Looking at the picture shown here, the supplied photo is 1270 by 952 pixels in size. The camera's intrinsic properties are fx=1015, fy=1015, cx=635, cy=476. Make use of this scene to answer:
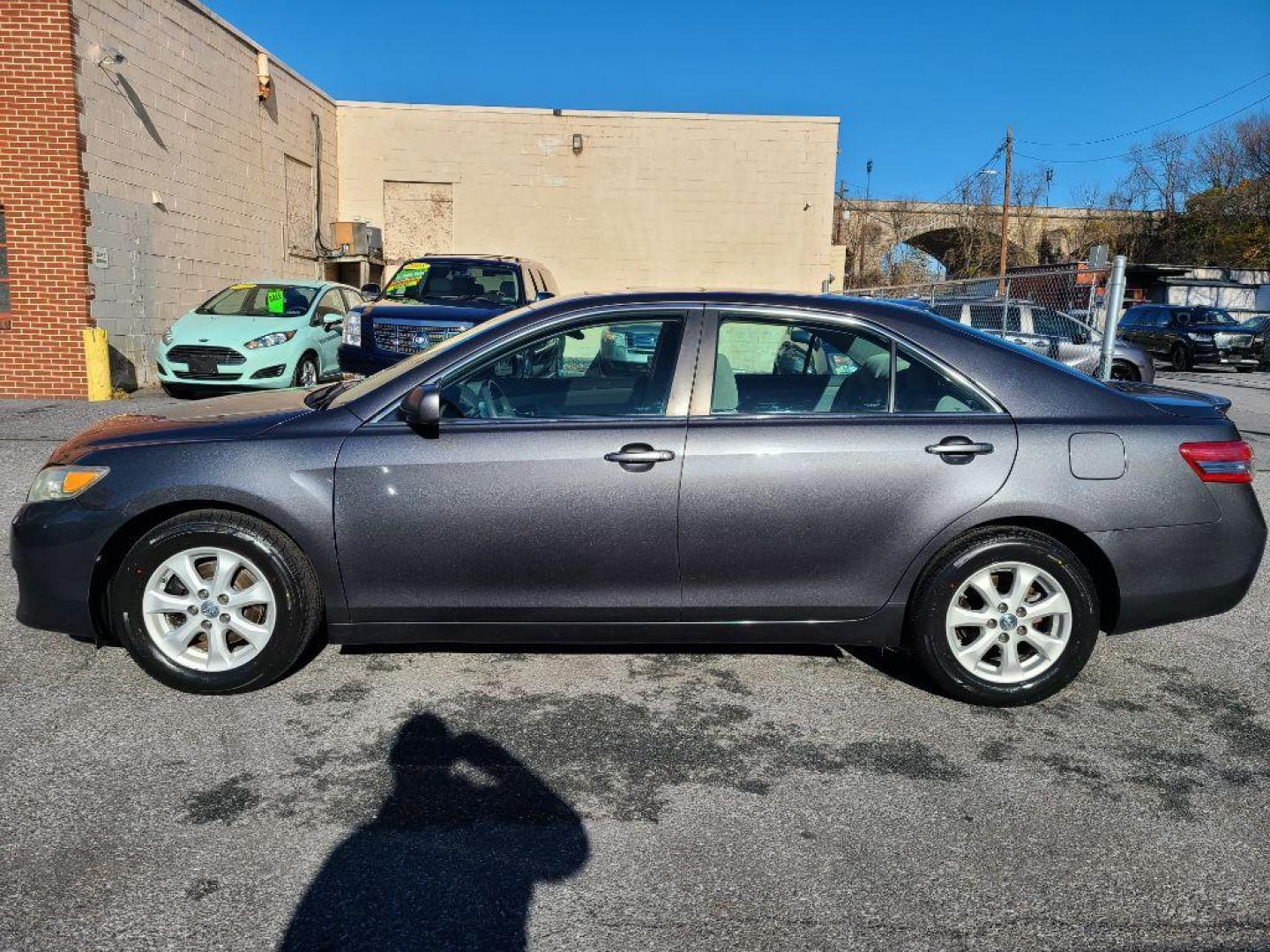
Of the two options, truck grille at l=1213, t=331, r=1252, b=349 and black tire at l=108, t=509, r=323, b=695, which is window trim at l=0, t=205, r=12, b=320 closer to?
black tire at l=108, t=509, r=323, b=695

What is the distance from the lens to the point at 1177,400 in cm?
426

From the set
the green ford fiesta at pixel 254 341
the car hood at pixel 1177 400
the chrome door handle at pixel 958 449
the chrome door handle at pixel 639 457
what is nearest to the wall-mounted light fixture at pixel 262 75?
the green ford fiesta at pixel 254 341

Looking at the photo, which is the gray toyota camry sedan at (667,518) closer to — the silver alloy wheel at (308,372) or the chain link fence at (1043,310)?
the chain link fence at (1043,310)

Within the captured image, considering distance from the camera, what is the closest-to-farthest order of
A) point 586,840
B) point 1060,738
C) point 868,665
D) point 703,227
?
point 586,840 → point 1060,738 → point 868,665 → point 703,227

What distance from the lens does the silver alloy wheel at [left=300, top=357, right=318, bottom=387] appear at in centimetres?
1333

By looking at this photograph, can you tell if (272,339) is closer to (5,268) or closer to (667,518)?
(5,268)

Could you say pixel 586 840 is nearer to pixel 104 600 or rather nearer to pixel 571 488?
pixel 571 488

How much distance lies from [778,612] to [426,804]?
1504 mm

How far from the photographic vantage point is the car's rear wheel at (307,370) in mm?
13227

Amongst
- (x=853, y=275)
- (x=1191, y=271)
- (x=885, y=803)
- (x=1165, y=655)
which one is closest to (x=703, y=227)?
Result: (x=1165, y=655)

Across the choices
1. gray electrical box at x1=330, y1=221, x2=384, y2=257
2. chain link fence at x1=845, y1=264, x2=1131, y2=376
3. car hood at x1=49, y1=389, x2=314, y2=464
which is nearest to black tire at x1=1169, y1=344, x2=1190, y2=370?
chain link fence at x1=845, y1=264, x2=1131, y2=376

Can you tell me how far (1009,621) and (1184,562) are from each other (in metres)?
0.73

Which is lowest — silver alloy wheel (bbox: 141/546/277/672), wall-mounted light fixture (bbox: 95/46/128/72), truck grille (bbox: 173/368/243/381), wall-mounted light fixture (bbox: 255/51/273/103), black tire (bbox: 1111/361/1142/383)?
silver alloy wheel (bbox: 141/546/277/672)

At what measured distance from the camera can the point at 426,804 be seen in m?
3.18
